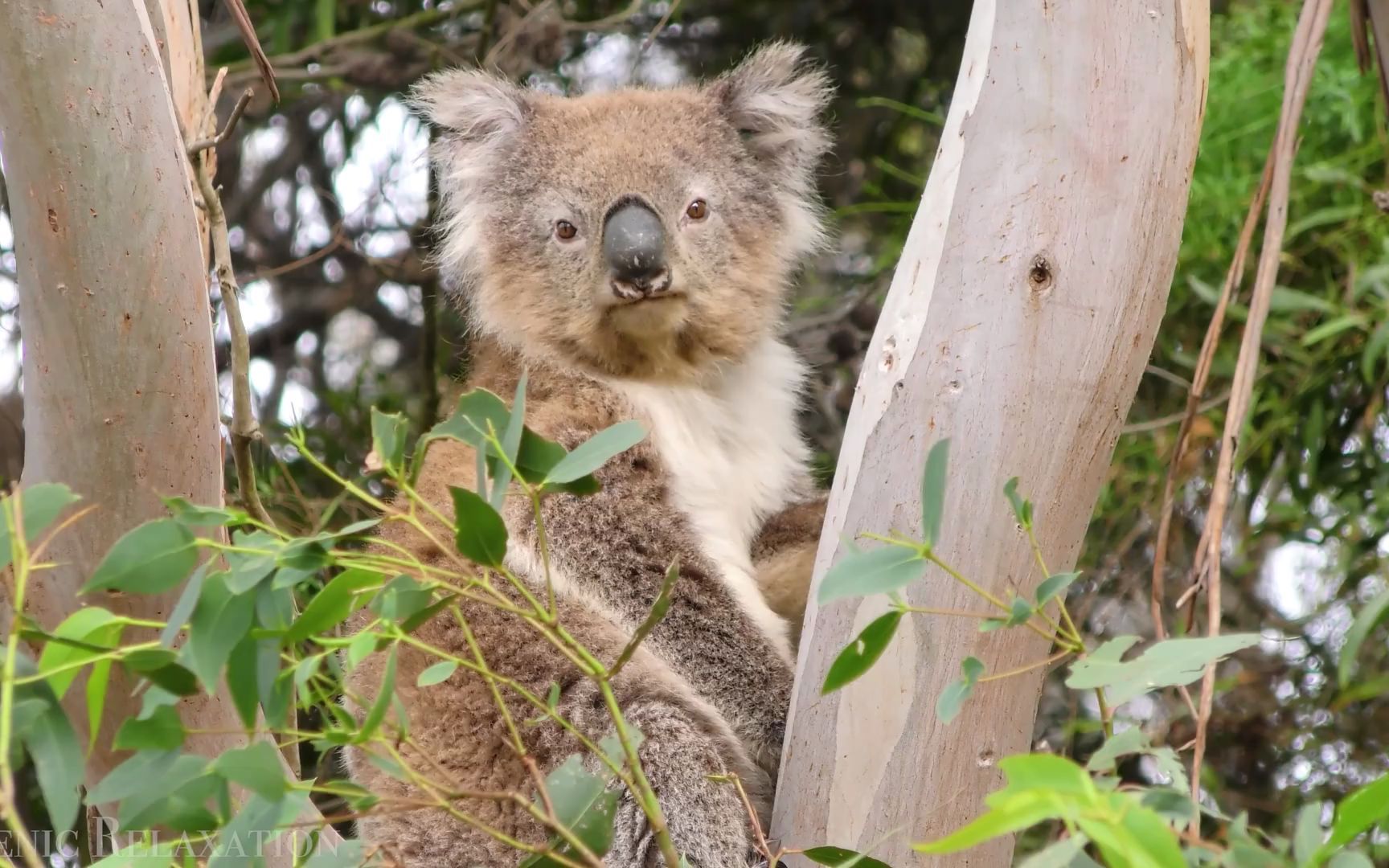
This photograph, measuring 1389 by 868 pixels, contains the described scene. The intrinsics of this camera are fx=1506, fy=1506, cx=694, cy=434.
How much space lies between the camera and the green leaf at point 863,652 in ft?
4.82

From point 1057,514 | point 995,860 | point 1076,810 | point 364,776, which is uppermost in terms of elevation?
Result: point 1076,810

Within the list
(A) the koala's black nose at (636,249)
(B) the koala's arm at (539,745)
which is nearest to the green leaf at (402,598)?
(B) the koala's arm at (539,745)

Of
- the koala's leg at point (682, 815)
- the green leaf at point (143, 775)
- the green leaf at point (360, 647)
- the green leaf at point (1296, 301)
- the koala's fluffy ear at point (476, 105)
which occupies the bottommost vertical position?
the koala's leg at point (682, 815)

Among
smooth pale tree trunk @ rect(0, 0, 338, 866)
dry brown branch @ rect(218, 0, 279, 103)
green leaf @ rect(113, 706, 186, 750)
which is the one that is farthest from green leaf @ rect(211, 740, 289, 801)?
dry brown branch @ rect(218, 0, 279, 103)

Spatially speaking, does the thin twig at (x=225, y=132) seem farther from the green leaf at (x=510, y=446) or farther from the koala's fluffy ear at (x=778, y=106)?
the koala's fluffy ear at (x=778, y=106)

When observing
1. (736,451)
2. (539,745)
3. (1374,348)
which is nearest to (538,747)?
(539,745)

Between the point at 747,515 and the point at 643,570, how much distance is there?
458mm

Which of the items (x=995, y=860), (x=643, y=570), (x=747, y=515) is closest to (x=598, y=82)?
(x=747, y=515)

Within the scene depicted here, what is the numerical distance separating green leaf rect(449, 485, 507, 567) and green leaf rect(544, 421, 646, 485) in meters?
0.07

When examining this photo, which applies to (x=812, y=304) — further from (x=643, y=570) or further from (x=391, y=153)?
(x=643, y=570)

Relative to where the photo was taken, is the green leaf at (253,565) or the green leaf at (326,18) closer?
the green leaf at (253,565)

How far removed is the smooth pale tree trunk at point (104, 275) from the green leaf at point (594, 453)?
70cm

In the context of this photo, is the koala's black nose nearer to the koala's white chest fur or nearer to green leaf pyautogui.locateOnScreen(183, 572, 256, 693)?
the koala's white chest fur

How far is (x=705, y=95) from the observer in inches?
132
